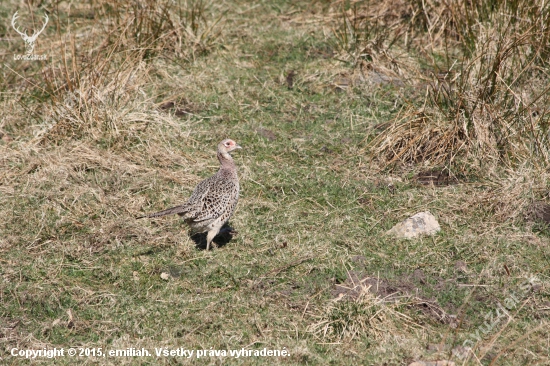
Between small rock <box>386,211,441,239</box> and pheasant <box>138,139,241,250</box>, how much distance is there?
1.37m

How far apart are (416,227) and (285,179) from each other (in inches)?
56.1

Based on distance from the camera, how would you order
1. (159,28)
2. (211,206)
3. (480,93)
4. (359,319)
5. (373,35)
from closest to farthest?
(359,319) → (211,206) → (480,93) → (159,28) → (373,35)

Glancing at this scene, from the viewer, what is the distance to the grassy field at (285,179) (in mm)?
5000

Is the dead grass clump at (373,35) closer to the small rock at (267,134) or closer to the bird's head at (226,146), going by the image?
the small rock at (267,134)

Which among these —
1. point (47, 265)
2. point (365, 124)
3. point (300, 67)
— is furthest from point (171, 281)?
point (300, 67)

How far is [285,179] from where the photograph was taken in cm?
692

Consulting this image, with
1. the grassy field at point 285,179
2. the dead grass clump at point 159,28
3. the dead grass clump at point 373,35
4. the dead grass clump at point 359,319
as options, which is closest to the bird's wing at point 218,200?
the grassy field at point 285,179

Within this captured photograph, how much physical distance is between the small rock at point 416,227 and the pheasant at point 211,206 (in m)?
1.37

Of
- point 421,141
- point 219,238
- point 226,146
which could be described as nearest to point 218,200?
point 219,238

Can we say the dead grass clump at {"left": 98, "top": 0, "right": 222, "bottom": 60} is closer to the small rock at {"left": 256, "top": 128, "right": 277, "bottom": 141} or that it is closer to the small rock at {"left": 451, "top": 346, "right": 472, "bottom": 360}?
the small rock at {"left": 256, "top": 128, "right": 277, "bottom": 141}

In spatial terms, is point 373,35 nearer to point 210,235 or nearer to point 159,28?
point 159,28

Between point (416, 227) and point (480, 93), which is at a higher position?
point (480, 93)

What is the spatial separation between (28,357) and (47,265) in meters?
1.05

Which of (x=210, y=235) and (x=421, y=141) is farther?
(x=421, y=141)
